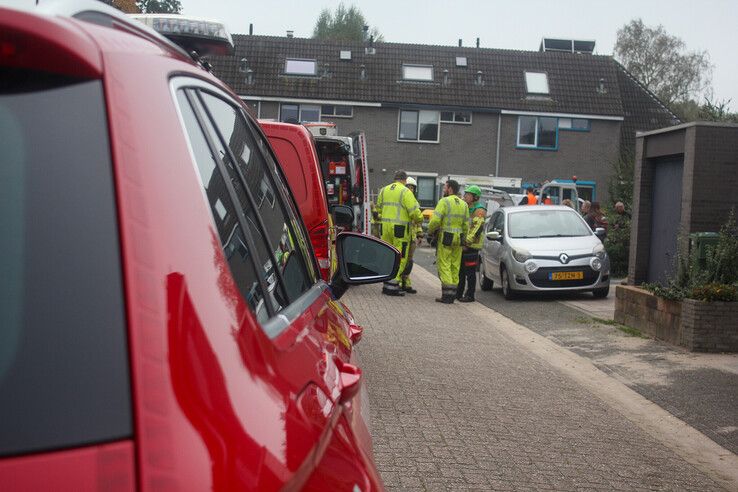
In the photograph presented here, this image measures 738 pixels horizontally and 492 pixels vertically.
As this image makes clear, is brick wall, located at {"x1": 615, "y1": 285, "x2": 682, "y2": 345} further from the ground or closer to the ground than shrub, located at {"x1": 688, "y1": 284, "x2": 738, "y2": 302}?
closer to the ground

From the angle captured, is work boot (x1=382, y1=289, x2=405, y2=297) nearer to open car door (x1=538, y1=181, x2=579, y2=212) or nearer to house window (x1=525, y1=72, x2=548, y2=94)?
open car door (x1=538, y1=181, x2=579, y2=212)

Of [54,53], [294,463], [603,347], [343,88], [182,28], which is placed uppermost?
[343,88]

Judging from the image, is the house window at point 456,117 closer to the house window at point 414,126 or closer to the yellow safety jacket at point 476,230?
the house window at point 414,126

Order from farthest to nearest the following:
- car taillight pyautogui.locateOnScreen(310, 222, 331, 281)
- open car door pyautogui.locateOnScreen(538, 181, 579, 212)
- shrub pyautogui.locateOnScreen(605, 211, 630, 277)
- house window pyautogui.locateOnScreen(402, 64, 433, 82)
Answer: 1. house window pyautogui.locateOnScreen(402, 64, 433, 82)
2. open car door pyautogui.locateOnScreen(538, 181, 579, 212)
3. shrub pyautogui.locateOnScreen(605, 211, 630, 277)
4. car taillight pyautogui.locateOnScreen(310, 222, 331, 281)

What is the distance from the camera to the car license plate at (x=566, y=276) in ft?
55.9

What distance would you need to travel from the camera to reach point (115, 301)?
4.16 feet

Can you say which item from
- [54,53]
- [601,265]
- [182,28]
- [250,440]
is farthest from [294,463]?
[601,265]

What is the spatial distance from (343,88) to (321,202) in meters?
36.6

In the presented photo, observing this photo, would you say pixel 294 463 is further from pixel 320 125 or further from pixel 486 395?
pixel 320 125

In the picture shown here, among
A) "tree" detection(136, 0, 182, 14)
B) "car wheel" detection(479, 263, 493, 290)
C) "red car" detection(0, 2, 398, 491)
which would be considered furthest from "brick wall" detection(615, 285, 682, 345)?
"tree" detection(136, 0, 182, 14)

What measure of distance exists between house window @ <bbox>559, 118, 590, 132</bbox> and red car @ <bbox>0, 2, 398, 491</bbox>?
148 feet

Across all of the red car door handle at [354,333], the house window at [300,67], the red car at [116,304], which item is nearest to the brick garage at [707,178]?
the red car door handle at [354,333]

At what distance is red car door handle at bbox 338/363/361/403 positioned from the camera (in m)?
2.06

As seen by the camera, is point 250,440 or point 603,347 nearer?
point 250,440
